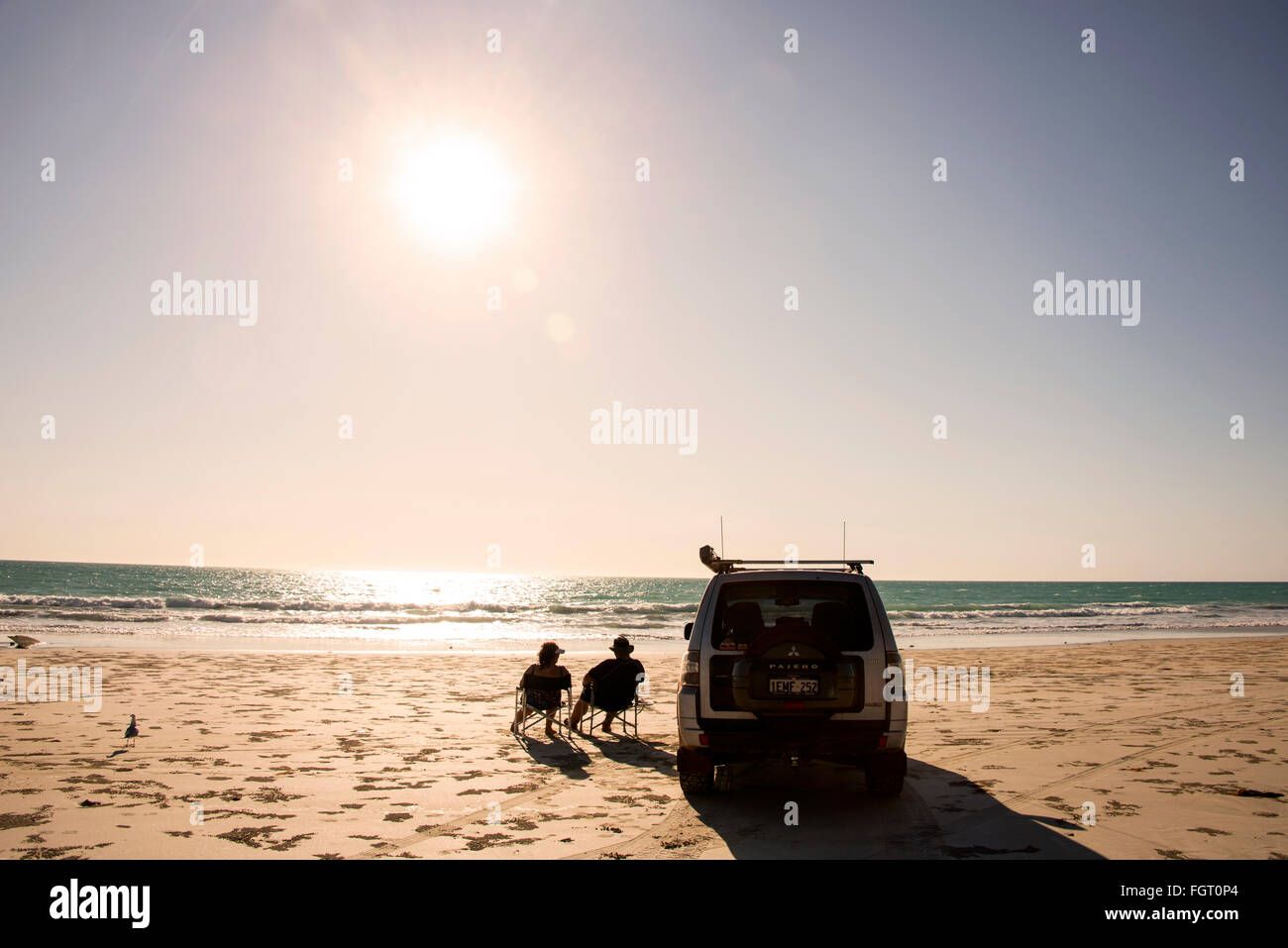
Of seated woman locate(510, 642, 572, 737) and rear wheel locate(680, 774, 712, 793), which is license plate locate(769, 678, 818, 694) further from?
seated woman locate(510, 642, 572, 737)

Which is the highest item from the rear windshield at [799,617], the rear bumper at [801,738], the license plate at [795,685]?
the rear windshield at [799,617]

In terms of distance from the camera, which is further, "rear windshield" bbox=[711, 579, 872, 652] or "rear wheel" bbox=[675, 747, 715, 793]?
"rear windshield" bbox=[711, 579, 872, 652]

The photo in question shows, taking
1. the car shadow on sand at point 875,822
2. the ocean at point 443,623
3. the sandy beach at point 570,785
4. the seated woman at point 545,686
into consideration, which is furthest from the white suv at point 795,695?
the ocean at point 443,623

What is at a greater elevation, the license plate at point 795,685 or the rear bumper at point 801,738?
the license plate at point 795,685

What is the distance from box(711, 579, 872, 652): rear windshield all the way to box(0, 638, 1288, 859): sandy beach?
1.49m

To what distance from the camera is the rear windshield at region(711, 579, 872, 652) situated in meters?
6.88

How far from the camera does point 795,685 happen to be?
256 inches

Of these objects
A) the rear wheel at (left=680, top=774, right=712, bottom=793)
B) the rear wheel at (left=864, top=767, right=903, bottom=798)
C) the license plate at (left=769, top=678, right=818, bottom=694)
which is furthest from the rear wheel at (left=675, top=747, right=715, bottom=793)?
the rear wheel at (left=864, top=767, right=903, bottom=798)

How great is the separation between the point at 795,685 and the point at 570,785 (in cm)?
266

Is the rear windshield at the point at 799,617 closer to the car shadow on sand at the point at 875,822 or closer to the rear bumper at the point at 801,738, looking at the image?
the rear bumper at the point at 801,738

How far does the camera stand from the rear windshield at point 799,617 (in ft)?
22.6

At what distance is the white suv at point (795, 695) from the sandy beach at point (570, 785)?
21.5 inches

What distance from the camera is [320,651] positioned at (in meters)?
21.9
